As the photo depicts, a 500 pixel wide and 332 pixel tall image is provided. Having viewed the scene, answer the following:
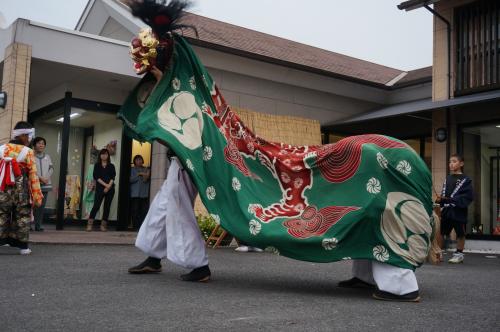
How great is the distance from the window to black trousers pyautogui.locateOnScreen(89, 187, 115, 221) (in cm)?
756

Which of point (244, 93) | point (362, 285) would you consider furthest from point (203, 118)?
point (244, 93)

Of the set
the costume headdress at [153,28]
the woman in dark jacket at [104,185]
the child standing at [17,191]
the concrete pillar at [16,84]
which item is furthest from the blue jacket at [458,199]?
the concrete pillar at [16,84]

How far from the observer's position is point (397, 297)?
12.7 feet

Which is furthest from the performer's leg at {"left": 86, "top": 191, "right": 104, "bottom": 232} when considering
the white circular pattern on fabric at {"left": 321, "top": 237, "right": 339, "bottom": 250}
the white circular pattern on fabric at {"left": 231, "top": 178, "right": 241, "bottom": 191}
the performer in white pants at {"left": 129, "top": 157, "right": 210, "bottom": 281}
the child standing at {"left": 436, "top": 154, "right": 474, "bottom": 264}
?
the white circular pattern on fabric at {"left": 321, "top": 237, "right": 339, "bottom": 250}

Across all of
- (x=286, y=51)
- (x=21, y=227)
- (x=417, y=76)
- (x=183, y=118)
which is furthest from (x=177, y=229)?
(x=417, y=76)

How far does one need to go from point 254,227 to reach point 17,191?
3.90 meters

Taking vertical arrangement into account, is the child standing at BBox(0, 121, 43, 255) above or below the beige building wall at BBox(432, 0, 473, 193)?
below

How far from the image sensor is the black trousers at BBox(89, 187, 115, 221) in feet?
38.0

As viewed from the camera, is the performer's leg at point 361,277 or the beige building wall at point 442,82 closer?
the performer's leg at point 361,277

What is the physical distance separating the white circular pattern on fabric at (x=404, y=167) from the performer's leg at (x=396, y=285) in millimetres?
676

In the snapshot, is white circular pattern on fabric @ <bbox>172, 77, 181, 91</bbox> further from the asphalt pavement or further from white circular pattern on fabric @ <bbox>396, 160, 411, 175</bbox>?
white circular pattern on fabric @ <bbox>396, 160, 411, 175</bbox>

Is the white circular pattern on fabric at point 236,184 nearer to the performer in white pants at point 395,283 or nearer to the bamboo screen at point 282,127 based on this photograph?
the performer in white pants at point 395,283

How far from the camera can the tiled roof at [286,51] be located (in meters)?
12.8

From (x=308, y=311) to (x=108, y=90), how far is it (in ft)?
32.8
